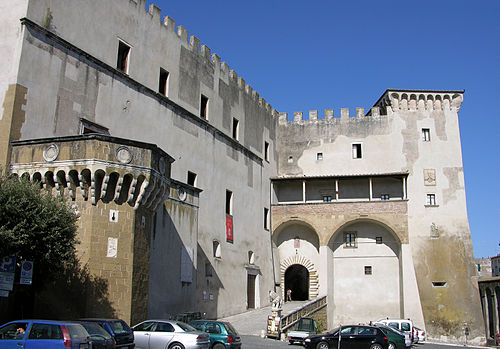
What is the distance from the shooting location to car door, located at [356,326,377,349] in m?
17.3

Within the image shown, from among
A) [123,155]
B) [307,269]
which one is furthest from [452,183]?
[123,155]

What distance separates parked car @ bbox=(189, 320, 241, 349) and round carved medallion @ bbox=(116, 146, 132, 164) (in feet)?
18.5

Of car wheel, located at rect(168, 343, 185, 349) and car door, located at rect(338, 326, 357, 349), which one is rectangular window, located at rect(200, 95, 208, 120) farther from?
car wheel, located at rect(168, 343, 185, 349)

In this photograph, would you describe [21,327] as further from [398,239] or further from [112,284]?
[398,239]

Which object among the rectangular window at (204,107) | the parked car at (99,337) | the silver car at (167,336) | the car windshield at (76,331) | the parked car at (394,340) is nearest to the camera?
the car windshield at (76,331)

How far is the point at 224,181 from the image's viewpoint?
29.8 meters

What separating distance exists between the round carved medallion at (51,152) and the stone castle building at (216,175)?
37 mm

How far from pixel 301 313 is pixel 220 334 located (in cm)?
1247

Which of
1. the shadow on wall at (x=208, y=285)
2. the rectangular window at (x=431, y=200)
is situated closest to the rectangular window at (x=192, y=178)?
the shadow on wall at (x=208, y=285)

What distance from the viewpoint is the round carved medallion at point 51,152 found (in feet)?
Result: 54.9

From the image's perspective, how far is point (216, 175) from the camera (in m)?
29.0

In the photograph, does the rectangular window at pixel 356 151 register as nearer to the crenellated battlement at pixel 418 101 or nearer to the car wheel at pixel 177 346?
the crenellated battlement at pixel 418 101

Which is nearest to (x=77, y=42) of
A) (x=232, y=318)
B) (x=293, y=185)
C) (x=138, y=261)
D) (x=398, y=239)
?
(x=138, y=261)

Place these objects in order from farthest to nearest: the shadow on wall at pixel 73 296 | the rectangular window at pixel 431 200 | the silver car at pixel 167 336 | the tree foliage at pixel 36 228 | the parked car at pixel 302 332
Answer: the rectangular window at pixel 431 200, the parked car at pixel 302 332, the shadow on wall at pixel 73 296, the silver car at pixel 167 336, the tree foliage at pixel 36 228
